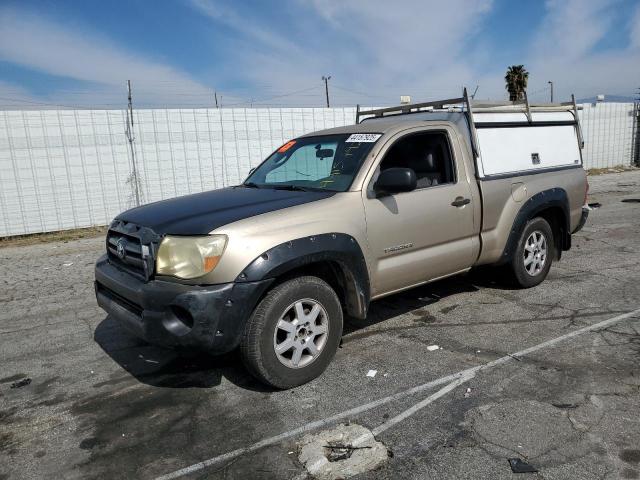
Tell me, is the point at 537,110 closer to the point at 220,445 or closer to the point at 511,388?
the point at 511,388

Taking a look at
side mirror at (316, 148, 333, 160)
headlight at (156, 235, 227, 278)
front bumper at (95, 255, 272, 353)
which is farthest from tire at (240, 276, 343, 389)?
side mirror at (316, 148, 333, 160)

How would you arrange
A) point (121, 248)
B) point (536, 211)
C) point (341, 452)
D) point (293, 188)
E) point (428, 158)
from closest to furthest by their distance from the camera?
point (341, 452), point (121, 248), point (293, 188), point (428, 158), point (536, 211)

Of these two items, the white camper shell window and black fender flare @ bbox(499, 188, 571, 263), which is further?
black fender flare @ bbox(499, 188, 571, 263)

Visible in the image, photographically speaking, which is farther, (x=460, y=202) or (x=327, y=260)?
(x=460, y=202)

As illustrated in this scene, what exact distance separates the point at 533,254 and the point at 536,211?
50 centimetres

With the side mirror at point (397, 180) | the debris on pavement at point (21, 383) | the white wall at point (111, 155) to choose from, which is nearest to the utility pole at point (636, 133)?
the white wall at point (111, 155)

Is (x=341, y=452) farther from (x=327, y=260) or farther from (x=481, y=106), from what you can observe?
(x=481, y=106)

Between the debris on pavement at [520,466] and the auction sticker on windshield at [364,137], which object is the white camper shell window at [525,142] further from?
the debris on pavement at [520,466]

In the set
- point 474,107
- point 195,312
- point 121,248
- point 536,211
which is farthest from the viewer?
point 536,211

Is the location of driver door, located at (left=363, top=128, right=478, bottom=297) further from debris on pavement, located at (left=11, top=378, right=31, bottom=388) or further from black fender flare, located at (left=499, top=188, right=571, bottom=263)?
debris on pavement, located at (left=11, top=378, right=31, bottom=388)

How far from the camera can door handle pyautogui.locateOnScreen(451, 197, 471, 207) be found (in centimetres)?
462

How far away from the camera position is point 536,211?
5438 mm

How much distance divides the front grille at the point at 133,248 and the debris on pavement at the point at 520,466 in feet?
8.15

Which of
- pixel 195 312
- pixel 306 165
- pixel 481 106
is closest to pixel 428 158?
pixel 481 106
